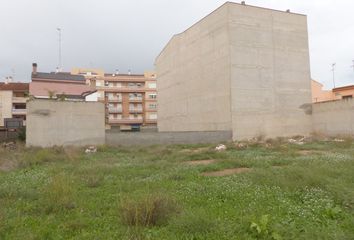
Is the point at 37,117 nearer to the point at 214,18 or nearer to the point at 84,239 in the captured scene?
the point at 214,18

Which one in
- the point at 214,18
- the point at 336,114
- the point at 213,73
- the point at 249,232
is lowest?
the point at 249,232

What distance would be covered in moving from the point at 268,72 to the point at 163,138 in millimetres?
11797

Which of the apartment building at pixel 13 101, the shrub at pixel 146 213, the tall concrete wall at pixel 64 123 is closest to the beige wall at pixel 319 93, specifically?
the tall concrete wall at pixel 64 123

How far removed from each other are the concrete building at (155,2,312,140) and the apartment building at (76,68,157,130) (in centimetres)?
3842

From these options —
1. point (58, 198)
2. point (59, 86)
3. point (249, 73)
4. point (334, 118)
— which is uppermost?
point (59, 86)

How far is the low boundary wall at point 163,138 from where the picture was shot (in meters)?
28.5

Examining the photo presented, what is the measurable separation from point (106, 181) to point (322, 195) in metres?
6.27

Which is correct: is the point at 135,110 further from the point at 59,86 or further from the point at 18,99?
the point at 18,99

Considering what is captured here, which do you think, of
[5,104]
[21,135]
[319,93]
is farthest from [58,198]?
[319,93]

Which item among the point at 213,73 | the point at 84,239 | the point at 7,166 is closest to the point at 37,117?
the point at 7,166

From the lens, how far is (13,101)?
52.8m

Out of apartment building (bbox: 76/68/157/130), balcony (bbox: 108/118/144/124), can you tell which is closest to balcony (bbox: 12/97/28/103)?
apartment building (bbox: 76/68/157/130)

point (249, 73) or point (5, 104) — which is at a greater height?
point (249, 73)

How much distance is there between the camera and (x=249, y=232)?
17.6 ft
